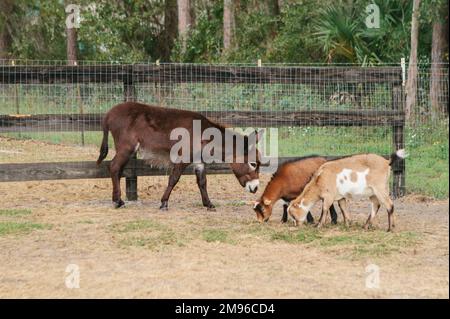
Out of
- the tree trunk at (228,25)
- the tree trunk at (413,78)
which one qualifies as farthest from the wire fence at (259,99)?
the tree trunk at (228,25)

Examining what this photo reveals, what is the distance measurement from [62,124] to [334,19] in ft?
34.9

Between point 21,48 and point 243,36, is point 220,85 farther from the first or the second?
point 21,48

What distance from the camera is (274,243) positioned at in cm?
873

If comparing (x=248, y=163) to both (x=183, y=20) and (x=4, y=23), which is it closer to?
(x=183, y=20)

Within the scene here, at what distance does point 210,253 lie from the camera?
325 inches

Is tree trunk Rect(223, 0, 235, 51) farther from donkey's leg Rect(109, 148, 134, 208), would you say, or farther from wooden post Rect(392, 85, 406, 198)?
donkey's leg Rect(109, 148, 134, 208)

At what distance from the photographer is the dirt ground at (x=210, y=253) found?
6.79 metres

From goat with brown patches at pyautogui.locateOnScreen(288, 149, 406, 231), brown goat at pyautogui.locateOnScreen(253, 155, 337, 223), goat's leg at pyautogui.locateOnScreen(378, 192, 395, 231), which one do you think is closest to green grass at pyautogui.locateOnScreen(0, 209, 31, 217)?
brown goat at pyautogui.locateOnScreen(253, 155, 337, 223)

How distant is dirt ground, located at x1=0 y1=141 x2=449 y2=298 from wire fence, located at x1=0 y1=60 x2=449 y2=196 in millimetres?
1221

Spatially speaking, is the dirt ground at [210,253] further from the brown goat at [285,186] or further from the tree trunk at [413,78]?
the tree trunk at [413,78]

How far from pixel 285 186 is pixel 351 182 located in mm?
971

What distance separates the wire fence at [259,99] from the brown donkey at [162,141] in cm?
62

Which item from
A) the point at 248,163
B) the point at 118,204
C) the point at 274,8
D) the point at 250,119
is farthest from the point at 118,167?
the point at 274,8

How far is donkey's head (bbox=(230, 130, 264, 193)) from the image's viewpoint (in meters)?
11.1
